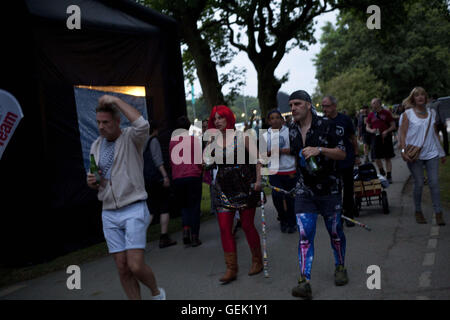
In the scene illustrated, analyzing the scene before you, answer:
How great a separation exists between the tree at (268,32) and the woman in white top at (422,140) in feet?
42.7

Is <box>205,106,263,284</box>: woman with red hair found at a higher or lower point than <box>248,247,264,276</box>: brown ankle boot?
higher

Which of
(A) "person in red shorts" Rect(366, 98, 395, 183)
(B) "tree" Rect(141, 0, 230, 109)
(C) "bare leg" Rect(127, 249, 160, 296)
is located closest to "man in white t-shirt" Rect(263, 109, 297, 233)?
(C) "bare leg" Rect(127, 249, 160, 296)

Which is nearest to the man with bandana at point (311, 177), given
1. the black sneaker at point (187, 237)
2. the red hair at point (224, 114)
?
the red hair at point (224, 114)

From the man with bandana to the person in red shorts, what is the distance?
7.19 metres

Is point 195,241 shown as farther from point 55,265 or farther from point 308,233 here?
point 308,233

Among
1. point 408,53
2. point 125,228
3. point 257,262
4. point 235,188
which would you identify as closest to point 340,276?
point 257,262

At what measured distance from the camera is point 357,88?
1833 inches

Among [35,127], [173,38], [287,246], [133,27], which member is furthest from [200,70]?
[287,246]

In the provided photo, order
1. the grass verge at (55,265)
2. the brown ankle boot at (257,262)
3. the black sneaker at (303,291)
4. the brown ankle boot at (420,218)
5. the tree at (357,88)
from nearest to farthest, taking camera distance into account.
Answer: the black sneaker at (303,291) → the brown ankle boot at (257,262) → the grass verge at (55,265) → the brown ankle boot at (420,218) → the tree at (357,88)

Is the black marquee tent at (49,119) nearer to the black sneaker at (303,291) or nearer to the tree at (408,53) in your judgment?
the black sneaker at (303,291)

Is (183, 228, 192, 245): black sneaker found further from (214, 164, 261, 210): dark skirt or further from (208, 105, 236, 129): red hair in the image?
(208, 105, 236, 129): red hair

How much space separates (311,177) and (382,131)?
24.6 feet

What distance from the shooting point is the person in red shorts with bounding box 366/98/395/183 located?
1109cm

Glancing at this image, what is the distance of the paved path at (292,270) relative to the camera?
14.6 ft
